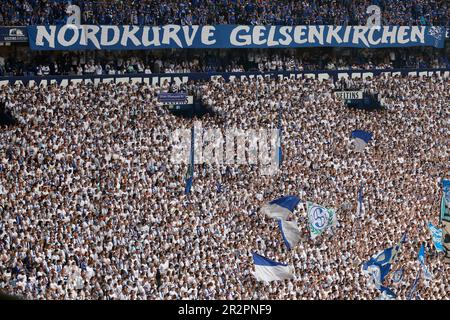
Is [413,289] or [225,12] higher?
[225,12]

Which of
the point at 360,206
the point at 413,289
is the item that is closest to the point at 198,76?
the point at 360,206

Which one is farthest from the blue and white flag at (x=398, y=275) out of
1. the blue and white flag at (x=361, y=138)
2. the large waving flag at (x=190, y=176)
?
the blue and white flag at (x=361, y=138)

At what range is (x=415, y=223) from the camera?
82.6 ft

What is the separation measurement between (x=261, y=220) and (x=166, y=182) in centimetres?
277

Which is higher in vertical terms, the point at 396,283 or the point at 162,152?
the point at 162,152

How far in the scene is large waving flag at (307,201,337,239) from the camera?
2250cm

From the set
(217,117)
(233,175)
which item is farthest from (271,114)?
(233,175)

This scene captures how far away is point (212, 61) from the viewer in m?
34.2

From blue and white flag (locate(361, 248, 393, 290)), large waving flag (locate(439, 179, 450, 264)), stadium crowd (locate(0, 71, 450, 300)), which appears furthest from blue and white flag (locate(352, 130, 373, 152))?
blue and white flag (locate(361, 248, 393, 290))

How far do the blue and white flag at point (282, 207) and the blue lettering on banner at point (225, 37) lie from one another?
11593 mm

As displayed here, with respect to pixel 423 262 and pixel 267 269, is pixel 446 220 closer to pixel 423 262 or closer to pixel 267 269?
pixel 423 262

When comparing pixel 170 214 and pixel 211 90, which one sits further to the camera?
pixel 211 90

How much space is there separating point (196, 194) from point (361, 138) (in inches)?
296

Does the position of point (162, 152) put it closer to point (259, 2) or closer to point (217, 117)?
point (217, 117)
